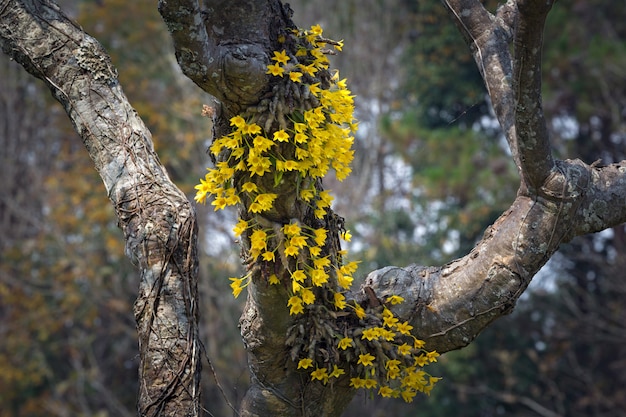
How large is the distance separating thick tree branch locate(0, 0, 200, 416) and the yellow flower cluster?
0.17 metres

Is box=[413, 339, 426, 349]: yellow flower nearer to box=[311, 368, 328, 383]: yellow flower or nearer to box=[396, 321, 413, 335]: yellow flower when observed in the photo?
box=[396, 321, 413, 335]: yellow flower

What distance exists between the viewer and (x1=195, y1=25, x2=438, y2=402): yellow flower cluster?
8.08ft

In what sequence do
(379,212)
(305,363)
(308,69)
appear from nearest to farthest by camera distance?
(308,69) < (305,363) < (379,212)

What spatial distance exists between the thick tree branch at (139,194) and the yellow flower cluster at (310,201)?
17cm

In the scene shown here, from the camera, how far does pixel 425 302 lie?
2.81 metres

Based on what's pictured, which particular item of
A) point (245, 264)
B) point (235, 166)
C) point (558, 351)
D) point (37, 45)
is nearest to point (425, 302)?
point (245, 264)

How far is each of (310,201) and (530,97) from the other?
785mm

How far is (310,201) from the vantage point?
266 centimetres

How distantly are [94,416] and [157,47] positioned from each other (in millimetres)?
4963

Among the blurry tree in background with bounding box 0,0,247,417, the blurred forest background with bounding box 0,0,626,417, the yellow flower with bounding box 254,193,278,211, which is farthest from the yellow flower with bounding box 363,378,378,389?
the blurry tree in background with bounding box 0,0,247,417

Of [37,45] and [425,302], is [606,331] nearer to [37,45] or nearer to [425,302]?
[425,302]

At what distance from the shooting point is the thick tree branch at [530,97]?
224 cm

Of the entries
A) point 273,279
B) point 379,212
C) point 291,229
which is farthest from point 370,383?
point 379,212

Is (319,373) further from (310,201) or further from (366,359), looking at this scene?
(310,201)
